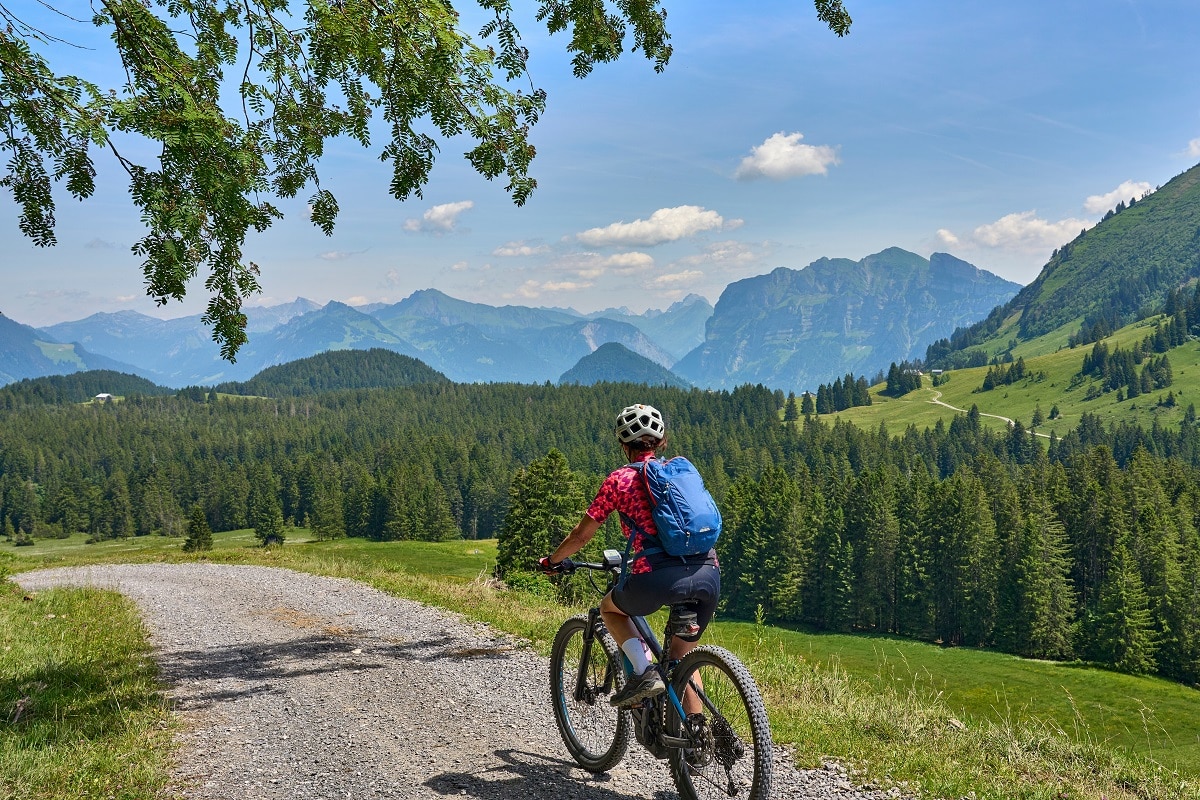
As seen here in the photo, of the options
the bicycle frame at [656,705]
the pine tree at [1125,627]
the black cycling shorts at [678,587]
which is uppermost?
the black cycling shorts at [678,587]

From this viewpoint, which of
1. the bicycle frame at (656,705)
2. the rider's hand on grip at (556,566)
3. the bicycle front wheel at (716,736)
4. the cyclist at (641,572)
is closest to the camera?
the bicycle front wheel at (716,736)

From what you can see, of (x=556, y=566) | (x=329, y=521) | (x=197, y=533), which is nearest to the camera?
(x=556, y=566)

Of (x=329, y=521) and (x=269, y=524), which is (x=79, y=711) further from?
(x=269, y=524)

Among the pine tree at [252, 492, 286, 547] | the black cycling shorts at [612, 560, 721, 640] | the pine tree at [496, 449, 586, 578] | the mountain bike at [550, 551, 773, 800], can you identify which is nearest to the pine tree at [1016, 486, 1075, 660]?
the pine tree at [496, 449, 586, 578]

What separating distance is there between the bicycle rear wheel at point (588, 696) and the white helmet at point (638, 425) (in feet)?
7.84

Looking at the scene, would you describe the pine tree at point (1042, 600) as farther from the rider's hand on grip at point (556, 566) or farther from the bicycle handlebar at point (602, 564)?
the rider's hand on grip at point (556, 566)

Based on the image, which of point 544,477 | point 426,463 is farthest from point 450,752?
point 426,463

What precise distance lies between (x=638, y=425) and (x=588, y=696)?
3323mm

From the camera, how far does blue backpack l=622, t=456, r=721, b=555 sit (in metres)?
5.94

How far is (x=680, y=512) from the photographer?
596 centimetres

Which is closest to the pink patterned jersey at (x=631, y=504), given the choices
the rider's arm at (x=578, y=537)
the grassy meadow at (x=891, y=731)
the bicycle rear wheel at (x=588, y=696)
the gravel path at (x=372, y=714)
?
the rider's arm at (x=578, y=537)

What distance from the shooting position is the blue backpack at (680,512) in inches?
234

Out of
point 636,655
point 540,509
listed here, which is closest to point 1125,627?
point 540,509

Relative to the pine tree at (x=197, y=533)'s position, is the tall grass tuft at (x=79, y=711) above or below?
above
